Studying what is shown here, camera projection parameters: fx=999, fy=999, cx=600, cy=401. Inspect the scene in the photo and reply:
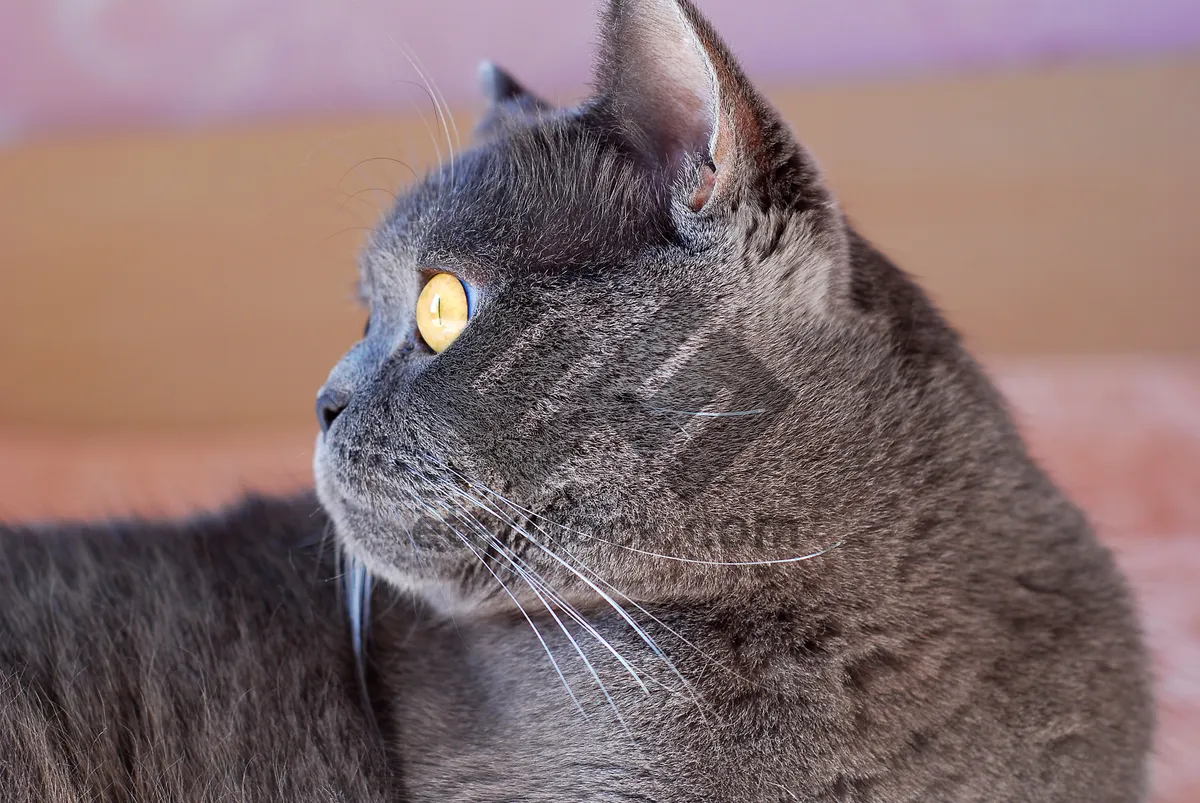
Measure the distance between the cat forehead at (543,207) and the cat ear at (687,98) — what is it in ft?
0.11

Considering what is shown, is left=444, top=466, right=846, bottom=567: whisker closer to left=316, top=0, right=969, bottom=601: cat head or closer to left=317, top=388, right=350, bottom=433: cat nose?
left=316, top=0, right=969, bottom=601: cat head

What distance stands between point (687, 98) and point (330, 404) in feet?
1.16

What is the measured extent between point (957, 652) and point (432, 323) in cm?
43

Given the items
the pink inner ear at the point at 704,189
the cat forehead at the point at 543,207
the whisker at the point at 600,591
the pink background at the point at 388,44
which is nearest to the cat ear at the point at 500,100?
the cat forehead at the point at 543,207

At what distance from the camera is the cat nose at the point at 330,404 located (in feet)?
2.52

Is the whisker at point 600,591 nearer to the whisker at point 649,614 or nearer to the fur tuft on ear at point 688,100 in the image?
the whisker at point 649,614

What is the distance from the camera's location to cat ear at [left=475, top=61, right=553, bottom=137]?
88 centimetres

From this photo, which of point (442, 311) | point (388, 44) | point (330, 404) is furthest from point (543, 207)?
point (388, 44)

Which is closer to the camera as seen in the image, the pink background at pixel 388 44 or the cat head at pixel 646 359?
the cat head at pixel 646 359

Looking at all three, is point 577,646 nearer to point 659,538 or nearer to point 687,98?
point 659,538

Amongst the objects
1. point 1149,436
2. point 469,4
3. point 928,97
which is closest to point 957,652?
point 1149,436

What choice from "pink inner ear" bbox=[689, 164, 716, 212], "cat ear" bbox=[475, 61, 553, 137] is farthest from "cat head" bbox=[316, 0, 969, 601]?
"cat ear" bbox=[475, 61, 553, 137]

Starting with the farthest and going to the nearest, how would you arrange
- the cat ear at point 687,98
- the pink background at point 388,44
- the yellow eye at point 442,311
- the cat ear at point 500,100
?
the pink background at point 388,44
the cat ear at point 500,100
the yellow eye at point 442,311
the cat ear at point 687,98

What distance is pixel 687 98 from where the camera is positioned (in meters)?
0.65
